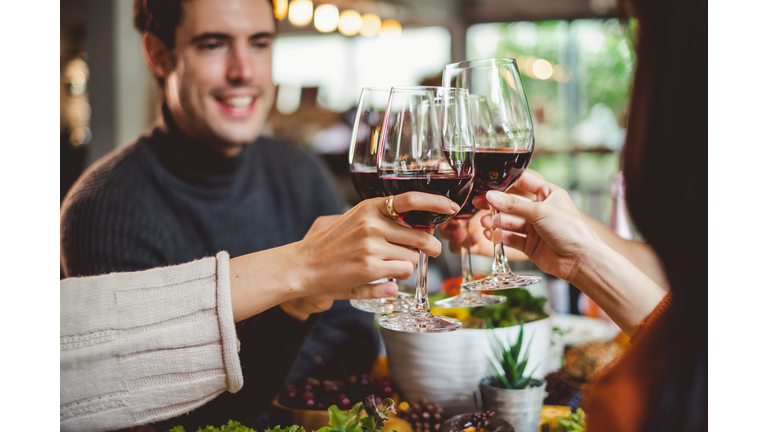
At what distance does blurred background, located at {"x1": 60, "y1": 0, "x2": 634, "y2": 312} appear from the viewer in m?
4.58

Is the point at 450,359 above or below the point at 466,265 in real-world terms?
below

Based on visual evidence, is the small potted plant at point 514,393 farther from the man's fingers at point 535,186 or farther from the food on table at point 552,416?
the man's fingers at point 535,186

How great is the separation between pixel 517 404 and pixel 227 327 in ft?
1.57

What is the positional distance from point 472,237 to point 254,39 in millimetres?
900

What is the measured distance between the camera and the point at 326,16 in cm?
445

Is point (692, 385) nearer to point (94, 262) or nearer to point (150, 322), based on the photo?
point (150, 322)

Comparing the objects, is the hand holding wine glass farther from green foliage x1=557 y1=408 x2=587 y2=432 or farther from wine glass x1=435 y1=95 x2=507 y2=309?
green foliage x1=557 y1=408 x2=587 y2=432

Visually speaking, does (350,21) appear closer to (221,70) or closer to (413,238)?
(221,70)

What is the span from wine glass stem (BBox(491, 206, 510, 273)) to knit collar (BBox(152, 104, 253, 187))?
1.03m

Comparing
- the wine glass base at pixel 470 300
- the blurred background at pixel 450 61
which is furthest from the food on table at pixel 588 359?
the blurred background at pixel 450 61

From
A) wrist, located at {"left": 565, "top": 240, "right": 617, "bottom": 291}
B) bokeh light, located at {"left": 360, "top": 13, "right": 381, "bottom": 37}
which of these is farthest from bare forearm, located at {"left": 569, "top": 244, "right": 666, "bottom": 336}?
bokeh light, located at {"left": 360, "top": 13, "right": 381, "bottom": 37}

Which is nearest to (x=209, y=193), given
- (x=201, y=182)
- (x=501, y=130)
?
(x=201, y=182)

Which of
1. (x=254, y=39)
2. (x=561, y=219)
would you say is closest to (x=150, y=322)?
(x=561, y=219)
